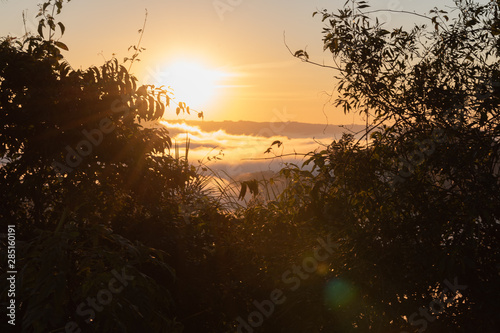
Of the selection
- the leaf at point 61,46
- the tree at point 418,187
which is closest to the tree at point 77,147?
the leaf at point 61,46

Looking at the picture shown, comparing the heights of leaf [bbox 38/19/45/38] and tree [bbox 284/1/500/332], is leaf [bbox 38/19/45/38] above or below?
above

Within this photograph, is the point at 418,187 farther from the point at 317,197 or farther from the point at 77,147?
the point at 77,147

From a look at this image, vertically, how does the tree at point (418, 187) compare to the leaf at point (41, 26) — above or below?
below

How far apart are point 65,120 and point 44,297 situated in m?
3.61

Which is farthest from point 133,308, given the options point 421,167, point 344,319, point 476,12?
point 476,12

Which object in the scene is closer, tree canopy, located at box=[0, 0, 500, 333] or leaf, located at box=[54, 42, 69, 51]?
tree canopy, located at box=[0, 0, 500, 333]

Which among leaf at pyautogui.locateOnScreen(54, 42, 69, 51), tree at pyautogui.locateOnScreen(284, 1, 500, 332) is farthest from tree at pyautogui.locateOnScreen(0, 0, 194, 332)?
tree at pyautogui.locateOnScreen(284, 1, 500, 332)

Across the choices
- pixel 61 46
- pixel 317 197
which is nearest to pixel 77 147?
Result: pixel 61 46

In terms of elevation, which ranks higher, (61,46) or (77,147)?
(61,46)

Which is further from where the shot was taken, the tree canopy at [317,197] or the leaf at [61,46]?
the leaf at [61,46]

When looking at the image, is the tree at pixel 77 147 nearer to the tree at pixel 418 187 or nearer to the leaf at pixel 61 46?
the leaf at pixel 61 46

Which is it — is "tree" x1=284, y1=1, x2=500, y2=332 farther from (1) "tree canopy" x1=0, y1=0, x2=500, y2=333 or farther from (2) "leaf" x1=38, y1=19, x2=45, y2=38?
(2) "leaf" x1=38, y1=19, x2=45, y2=38

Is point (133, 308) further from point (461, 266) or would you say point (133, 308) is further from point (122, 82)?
point (122, 82)

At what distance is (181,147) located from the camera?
402 inches
